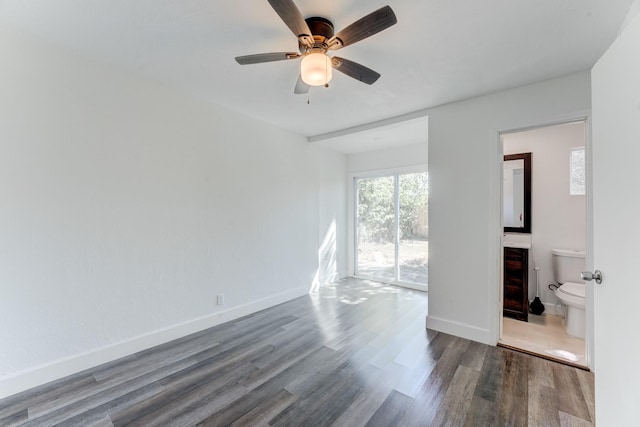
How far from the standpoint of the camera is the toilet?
2711mm

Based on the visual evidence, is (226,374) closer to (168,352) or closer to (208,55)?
(168,352)

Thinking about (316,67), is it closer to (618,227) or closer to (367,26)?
(367,26)

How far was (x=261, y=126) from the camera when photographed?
3.53 meters

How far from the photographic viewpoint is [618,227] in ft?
3.59

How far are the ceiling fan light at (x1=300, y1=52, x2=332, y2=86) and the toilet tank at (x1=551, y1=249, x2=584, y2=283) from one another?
356cm

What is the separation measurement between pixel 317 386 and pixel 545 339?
2.45m

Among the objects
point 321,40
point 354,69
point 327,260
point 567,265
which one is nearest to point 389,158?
point 327,260

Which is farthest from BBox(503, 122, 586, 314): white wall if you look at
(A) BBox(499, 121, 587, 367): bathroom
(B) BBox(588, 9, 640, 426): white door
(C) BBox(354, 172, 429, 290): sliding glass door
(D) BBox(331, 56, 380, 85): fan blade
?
(D) BBox(331, 56, 380, 85): fan blade

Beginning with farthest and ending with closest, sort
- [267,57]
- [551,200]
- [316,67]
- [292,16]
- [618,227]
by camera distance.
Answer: [551,200]
[267,57]
[316,67]
[292,16]
[618,227]

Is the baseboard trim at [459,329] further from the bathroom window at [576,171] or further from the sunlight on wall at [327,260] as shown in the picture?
the bathroom window at [576,171]

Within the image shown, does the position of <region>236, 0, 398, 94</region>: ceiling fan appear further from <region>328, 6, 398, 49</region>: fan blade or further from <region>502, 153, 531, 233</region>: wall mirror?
<region>502, 153, 531, 233</region>: wall mirror

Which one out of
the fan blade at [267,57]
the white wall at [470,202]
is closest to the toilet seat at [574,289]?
the white wall at [470,202]

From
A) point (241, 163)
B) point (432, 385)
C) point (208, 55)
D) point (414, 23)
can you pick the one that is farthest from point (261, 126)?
point (432, 385)

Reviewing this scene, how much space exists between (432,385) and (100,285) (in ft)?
9.11
